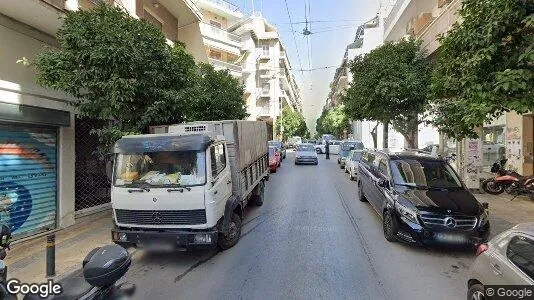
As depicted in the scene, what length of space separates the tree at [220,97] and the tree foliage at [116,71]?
7552mm

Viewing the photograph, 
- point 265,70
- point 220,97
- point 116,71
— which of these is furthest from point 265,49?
point 116,71

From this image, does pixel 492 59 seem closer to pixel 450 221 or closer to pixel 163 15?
pixel 450 221

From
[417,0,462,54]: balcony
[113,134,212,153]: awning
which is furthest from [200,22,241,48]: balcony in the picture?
[113,134,212,153]: awning

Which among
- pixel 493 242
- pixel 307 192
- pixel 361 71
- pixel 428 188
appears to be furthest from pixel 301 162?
pixel 493 242

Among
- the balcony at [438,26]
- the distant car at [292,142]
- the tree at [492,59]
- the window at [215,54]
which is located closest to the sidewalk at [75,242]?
the tree at [492,59]

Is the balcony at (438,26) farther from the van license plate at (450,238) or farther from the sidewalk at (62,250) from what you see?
the sidewalk at (62,250)

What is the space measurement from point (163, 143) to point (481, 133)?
50.1 ft

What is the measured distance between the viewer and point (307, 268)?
18.8ft

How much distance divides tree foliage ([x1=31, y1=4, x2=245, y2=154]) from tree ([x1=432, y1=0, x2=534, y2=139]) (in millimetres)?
6010

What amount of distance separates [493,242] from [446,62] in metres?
4.80

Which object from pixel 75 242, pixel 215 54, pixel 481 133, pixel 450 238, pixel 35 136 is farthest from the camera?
pixel 215 54

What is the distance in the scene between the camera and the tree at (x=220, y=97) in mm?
16828

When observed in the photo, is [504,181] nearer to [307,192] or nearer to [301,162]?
[307,192]

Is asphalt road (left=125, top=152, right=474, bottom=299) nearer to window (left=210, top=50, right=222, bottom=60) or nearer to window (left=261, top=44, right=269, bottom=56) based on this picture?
window (left=210, top=50, right=222, bottom=60)
